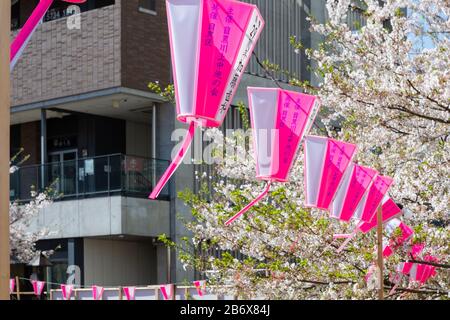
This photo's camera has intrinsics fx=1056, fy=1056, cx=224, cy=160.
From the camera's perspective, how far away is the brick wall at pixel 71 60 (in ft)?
82.4

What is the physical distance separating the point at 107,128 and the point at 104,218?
3.44m

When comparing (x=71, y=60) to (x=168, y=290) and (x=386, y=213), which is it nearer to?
(x=168, y=290)

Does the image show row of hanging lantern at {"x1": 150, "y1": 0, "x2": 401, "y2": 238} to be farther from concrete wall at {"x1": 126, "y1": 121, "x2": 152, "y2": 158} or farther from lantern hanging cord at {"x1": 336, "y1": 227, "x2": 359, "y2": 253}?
concrete wall at {"x1": 126, "y1": 121, "x2": 152, "y2": 158}

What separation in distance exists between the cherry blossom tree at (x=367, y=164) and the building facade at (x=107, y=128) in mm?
9084

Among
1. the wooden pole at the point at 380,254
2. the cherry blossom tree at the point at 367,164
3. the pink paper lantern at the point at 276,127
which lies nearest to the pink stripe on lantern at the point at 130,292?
the cherry blossom tree at the point at 367,164

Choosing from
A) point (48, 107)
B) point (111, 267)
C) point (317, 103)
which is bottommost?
point (111, 267)

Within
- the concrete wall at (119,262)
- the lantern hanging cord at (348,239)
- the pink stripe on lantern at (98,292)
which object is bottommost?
the pink stripe on lantern at (98,292)

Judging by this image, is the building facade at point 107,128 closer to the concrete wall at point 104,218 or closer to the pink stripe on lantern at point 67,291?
the concrete wall at point 104,218

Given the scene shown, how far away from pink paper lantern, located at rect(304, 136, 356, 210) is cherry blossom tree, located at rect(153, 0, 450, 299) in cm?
43
